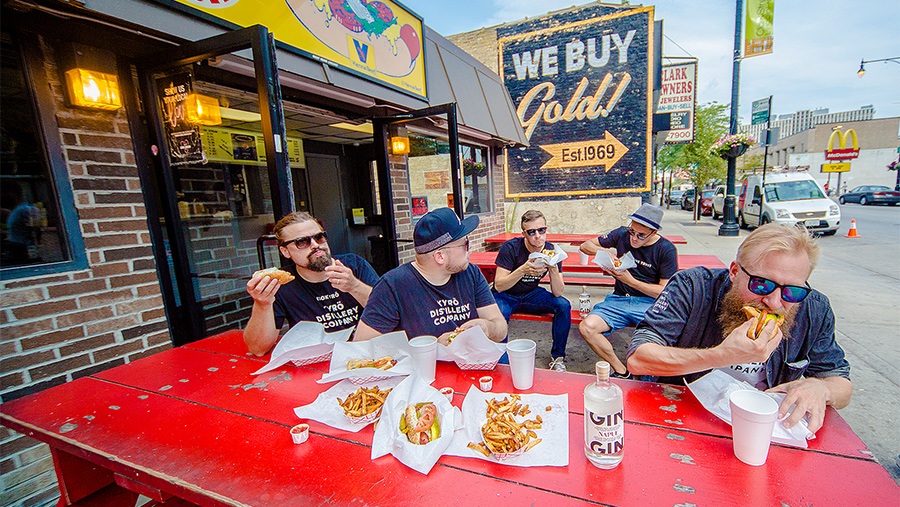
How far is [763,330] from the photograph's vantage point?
1.32m

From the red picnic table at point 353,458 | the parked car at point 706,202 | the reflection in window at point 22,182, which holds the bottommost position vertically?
the parked car at point 706,202

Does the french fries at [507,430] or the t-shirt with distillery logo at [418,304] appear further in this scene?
the t-shirt with distillery logo at [418,304]

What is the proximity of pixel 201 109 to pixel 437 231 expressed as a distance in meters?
1.85

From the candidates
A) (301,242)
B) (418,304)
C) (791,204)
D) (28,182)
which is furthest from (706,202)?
(28,182)

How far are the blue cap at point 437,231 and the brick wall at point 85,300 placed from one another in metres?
1.90

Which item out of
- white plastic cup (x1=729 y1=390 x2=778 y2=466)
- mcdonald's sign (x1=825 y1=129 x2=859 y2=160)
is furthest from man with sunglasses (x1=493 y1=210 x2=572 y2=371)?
Result: mcdonald's sign (x1=825 y1=129 x2=859 y2=160)

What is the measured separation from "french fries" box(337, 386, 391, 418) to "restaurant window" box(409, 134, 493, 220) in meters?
4.72

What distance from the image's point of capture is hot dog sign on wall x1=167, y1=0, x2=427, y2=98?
273 centimetres

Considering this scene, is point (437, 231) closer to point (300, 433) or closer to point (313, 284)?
point (313, 284)

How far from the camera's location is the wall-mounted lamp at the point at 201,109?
250 centimetres

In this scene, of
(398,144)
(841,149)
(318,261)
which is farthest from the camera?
(841,149)

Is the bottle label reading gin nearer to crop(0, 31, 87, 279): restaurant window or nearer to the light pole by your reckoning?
crop(0, 31, 87, 279): restaurant window

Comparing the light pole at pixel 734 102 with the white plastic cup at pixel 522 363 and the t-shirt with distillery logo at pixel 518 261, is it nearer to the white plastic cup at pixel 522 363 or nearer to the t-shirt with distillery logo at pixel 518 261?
the t-shirt with distillery logo at pixel 518 261

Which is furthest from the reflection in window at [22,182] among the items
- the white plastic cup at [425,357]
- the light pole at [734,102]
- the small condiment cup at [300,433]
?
the light pole at [734,102]
